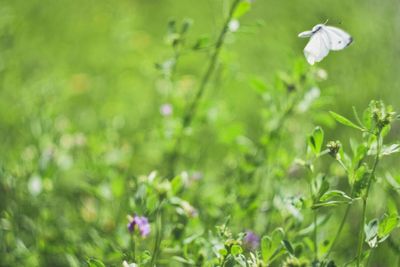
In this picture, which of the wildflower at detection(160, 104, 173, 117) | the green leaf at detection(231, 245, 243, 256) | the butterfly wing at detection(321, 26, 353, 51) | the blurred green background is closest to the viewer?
the butterfly wing at detection(321, 26, 353, 51)

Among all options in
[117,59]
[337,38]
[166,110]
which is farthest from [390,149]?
[117,59]

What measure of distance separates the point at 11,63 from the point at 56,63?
519mm

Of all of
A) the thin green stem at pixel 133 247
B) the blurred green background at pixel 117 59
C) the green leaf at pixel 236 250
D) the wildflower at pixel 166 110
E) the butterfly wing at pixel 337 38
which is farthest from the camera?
the blurred green background at pixel 117 59

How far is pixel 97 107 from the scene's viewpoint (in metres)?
2.56

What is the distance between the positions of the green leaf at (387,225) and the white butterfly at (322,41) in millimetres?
379

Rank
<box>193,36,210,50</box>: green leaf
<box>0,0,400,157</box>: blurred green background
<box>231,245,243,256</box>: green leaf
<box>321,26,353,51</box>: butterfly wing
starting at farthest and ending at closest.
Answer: <box>0,0,400,157</box>: blurred green background
<box>193,36,210,50</box>: green leaf
<box>231,245,243,256</box>: green leaf
<box>321,26,353,51</box>: butterfly wing

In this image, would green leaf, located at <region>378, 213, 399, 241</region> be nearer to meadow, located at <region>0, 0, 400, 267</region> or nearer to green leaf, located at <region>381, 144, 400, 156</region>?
meadow, located at <region>0, 0, 400, 267</region>

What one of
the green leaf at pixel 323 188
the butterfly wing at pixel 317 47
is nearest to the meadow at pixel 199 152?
the green leaf at pixel 323 188

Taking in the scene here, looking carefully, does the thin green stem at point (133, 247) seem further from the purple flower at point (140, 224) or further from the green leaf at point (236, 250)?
the green leaf at point (236, 250)

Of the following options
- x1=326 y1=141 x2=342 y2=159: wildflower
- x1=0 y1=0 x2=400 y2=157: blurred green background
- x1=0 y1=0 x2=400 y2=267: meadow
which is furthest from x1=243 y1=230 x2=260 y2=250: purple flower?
Answer: x1=0 y1=0 x2=400 y2=157: blurred green background

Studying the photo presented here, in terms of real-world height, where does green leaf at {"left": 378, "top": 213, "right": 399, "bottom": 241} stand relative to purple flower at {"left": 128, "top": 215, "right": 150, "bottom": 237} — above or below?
above

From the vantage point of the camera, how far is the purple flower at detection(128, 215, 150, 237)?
3.63 feet

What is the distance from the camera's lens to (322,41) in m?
0.89

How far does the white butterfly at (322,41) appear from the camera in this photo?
33.9 inches
